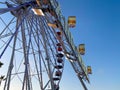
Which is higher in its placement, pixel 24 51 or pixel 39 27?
pixel 39 27

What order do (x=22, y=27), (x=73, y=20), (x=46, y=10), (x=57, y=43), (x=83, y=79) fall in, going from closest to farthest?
(x=46, y=10) < (x=22, y=27) < (x=73, y=20) < (x=57, y=43) < (x=83, y=79)

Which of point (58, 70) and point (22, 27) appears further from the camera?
point (58, 70)

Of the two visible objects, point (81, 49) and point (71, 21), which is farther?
point (81, 49)

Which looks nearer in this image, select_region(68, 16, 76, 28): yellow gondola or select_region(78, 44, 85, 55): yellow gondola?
select_region(68, 16, 76, 28): yellow gondola

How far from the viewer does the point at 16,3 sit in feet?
79.5

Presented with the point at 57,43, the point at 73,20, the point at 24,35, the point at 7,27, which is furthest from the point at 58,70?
the point at 7,27

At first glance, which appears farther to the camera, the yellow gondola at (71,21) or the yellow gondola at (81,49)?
the yellow gondola at (81,49)

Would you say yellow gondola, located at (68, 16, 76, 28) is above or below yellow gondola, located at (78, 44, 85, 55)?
above

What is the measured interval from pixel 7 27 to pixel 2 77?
22.3 feet

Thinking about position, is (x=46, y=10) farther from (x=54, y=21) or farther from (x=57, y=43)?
Answer: (x=57, y=43)

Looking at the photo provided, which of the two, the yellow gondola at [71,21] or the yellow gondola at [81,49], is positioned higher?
the yellow gondola at [71,21]

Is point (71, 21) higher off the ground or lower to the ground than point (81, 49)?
higher

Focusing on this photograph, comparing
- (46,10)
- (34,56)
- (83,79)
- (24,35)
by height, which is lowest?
(83,79)

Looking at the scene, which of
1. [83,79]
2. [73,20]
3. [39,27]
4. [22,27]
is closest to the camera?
[22,27]
